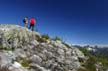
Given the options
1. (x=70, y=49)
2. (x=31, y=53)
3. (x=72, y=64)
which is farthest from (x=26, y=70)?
(x=70, y=49)

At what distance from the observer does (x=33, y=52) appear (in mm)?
36938

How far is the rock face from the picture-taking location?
112 ft

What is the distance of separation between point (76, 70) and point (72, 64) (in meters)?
0.99

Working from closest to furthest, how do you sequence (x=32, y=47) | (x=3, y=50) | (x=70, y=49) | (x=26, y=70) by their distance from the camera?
(x=26, y=70) → (x=3, y=50) → (x=32, y=47) → (x=70, y=49)

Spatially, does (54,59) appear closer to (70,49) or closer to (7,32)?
(70,49)

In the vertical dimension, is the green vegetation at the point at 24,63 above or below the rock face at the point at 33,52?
below

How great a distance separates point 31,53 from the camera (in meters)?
36.7

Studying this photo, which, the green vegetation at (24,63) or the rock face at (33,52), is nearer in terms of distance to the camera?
the green vegetation at (24,63)

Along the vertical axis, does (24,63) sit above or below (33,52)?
below

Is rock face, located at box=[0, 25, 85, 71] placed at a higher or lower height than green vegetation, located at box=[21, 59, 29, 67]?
higher

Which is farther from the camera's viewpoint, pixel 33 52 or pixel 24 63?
pixel 33 52

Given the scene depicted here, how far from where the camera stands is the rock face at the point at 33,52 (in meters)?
34.1

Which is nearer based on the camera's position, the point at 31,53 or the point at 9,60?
the point at 9,60

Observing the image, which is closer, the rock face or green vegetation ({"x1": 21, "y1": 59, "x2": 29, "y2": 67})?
green vegetation ({"x1": 21, "y1": 59, "x2": 29, "y2": 67})
